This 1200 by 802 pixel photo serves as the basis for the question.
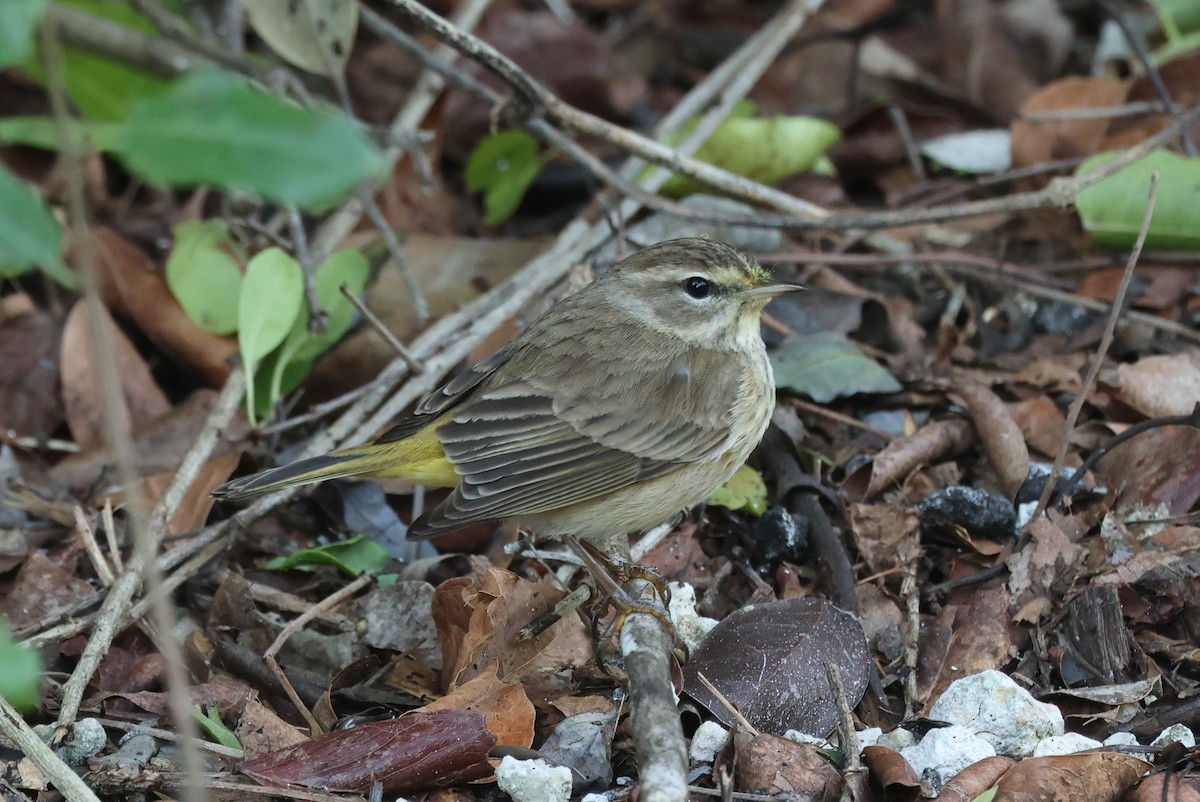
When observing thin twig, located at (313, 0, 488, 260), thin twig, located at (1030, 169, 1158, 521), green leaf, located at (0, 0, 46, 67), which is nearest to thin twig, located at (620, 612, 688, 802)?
thin twig, located at (1030, 169, 1158, 521)

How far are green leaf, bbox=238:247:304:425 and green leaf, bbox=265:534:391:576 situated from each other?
634 mm

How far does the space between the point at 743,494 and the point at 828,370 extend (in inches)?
31.5

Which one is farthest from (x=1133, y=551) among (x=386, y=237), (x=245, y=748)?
(x=386, y=237)

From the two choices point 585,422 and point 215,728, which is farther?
point 585,422

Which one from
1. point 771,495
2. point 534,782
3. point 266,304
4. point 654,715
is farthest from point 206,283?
point 654,715

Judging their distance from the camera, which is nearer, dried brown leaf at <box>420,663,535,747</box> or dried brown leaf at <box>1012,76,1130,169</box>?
dried brown leaf at <box>420,663,535,747</box>

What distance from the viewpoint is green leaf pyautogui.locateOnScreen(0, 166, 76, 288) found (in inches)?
Answer: 68.6

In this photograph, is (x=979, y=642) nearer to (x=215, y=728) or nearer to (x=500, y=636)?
(x=500, y=636)

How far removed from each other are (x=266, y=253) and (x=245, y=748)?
7.33 feet

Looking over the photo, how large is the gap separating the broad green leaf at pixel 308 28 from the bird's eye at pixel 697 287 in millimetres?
2092

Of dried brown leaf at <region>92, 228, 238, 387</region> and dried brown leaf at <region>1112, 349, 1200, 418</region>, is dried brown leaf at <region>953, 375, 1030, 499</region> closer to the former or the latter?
dried brown leaf at <region>1112, 349, 1200, 418</region>

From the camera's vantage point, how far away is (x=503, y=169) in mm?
6453

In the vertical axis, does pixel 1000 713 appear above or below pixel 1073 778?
below

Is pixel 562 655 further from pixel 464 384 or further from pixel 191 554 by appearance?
pixel 191 554
